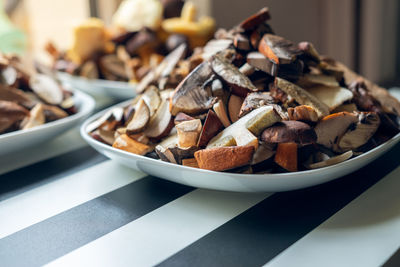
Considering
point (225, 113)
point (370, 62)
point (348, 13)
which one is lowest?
point (370, 62)

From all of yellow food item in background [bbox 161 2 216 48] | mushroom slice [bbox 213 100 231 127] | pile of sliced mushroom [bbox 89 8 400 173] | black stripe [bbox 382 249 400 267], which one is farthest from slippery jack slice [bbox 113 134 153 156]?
yellow food item in background [bbox 161 2 216 48]

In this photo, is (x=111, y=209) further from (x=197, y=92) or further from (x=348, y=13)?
(x=348, y=13)

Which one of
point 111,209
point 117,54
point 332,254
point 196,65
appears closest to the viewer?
point 332,254

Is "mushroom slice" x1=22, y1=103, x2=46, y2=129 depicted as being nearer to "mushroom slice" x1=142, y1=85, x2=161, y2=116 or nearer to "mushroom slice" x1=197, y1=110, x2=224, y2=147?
"mushroom slice" x1=142, y1=85, x2=161, y2=116

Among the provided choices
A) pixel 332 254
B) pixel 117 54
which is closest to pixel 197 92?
pixel 332 254

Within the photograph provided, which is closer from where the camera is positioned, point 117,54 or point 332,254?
point 332,254

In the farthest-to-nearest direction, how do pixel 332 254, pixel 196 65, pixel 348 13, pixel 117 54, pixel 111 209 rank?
pixel 348 13 → pixel 117 54 → pixel 196 65 → pixel 111 209 → pixel 332 254

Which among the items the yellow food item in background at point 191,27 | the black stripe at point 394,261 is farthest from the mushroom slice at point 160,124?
the yellow food item in background at point 191,27
